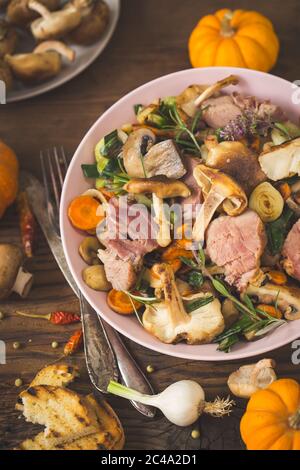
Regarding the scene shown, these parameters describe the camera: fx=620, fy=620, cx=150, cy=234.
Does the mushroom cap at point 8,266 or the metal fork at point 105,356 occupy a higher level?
the mushroom cap at point 8,266

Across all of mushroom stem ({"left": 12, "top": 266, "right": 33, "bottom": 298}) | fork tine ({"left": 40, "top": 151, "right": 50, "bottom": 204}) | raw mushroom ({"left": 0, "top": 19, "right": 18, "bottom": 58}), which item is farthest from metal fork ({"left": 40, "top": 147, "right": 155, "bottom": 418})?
raw mushroom ({"left": 0, "top": 19, "right": 18, "bottom": 58})

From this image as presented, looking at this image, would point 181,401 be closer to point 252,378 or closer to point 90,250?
point 252,378

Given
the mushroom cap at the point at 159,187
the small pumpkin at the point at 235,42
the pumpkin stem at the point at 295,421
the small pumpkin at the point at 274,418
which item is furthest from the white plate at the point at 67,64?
the pumpkin stem at the point at 295,421

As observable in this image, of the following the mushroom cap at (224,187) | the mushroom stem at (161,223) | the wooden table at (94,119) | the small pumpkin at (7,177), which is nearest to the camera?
the mushroom cap at (224,187)

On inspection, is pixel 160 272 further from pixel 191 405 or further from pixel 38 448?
pixel 38 448

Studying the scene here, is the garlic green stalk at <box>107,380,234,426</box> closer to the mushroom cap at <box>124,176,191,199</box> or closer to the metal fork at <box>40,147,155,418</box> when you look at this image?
the metal fork at <box>40,147,155,418</box>

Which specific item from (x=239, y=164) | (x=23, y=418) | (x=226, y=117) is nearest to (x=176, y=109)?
(x=226, y=117)

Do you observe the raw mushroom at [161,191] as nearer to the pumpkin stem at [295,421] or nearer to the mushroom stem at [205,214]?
the mushroom stem at [205,214]
